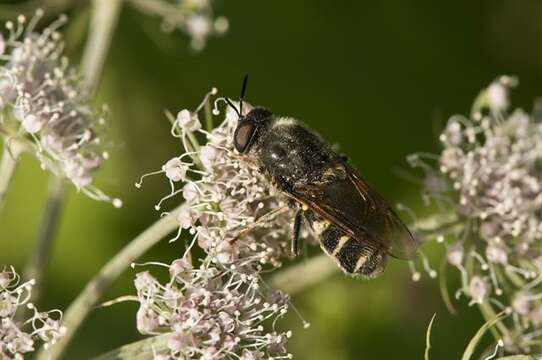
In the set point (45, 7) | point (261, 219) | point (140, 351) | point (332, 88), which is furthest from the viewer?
point (332, 88)

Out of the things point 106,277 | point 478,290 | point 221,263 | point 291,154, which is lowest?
point 106,277

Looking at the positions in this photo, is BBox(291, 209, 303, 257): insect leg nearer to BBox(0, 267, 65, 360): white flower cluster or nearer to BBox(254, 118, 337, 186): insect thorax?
BBox(254, 118, 337, 186): insect thorax

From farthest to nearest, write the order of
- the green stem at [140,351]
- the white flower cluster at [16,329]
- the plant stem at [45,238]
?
the plant stem at [45,238]
the green stem at [140,351]
the white flower cluster at [16,329]

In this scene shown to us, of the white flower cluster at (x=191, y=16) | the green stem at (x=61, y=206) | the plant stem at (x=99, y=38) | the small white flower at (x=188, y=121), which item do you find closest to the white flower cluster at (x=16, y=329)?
the green stem at (x=61, y=206)

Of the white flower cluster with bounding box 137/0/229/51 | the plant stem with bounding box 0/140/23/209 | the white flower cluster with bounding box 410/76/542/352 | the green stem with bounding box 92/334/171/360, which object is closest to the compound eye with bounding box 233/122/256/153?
the green stem with bounding box 92/334/171/360

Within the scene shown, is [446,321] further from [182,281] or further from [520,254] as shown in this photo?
[182,281]

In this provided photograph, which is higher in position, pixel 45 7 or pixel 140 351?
pixel 45 7

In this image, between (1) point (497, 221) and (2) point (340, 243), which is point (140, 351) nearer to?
(2) point (340, 243)

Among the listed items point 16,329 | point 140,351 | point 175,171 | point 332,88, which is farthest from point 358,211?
point 332,88

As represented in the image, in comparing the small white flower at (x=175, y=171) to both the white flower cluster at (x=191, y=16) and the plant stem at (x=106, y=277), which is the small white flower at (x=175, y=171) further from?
the white flower cluster at (x=191, y=16)
